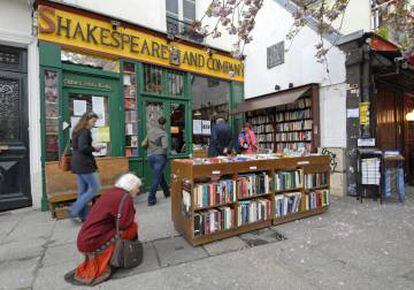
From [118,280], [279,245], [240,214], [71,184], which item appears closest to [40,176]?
[71,184]

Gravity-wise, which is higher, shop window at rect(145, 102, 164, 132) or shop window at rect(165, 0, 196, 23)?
shop window at rect(165, 0, 196, 23)

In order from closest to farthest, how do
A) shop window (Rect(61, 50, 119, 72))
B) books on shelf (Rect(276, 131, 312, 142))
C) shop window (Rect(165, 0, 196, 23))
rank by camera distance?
1. shop window (Rect(61, 50, 119, 72))
2. books on shelf (Rect(276, 131, 312, 142))
3. shop window (Rect(165, 0, 196, 23))

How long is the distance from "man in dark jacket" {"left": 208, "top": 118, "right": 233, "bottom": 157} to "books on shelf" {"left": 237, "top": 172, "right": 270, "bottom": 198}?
271 cm

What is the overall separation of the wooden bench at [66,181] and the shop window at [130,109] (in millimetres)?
643

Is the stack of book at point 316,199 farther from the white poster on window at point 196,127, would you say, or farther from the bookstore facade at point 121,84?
the white poster on window at point 196,127

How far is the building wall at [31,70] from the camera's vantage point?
17.9 ft

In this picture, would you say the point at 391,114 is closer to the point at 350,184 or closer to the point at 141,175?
the point at 350,184

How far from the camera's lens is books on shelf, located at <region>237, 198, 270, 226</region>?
398 cm

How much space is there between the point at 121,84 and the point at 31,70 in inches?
70.4

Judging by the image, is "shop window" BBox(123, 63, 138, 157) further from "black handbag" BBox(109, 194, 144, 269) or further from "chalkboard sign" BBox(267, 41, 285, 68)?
"chalkboard sign" BBox(267, 41, 285, 68)

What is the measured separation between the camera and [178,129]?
7.71 metres

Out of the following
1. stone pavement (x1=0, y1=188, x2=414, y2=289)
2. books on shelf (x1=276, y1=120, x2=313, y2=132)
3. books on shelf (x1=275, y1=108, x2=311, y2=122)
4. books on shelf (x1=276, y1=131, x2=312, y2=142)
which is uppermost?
books on shelf (x1=275, y1=108, x2=311, y2=122)

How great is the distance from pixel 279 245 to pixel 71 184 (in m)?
4.09

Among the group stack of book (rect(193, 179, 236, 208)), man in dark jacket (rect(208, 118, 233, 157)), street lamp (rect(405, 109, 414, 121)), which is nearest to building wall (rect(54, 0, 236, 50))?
man in dark jacket (rect(208, 118, 233, 157))
